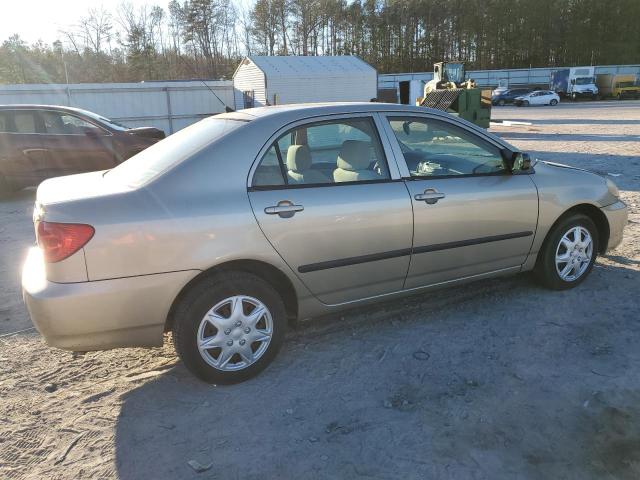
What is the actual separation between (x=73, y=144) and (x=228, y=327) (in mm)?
7540

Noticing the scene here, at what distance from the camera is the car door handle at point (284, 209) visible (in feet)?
10.4

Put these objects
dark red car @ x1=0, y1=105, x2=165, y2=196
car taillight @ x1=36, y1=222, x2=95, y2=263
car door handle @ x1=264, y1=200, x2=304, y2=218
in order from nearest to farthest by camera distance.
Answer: car taillight @ x1=36, y1=222, x2=95, y2=263, car door handle @ x1=264, y1=200, x2=304, y2=218, dark red car @ x1=0, y1=105, x2=165, y2=196

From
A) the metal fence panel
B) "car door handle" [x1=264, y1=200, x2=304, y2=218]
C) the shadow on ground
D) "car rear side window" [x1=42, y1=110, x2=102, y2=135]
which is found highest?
the metal fence panel

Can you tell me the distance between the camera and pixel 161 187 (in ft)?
9.87

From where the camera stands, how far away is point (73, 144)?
30.5 feet

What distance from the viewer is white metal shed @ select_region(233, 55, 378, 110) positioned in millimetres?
23391

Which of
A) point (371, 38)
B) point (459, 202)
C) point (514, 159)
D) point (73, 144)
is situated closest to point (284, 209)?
point (459, 202)

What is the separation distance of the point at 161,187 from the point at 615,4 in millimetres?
81176

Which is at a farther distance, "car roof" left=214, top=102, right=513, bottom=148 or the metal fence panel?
the metal fence panel

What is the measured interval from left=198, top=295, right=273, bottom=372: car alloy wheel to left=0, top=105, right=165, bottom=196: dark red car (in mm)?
7267

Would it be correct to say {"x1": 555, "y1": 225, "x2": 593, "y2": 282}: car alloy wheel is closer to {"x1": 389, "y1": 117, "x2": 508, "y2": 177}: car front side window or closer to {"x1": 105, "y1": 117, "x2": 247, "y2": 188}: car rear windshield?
{"x1": 389, "y1": 117, "x2": 508, "y2": 177}: car front side window

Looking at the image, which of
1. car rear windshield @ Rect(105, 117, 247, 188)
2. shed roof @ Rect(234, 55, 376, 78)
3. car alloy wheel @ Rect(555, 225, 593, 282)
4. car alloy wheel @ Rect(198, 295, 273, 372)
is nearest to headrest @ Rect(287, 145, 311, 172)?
car rear windshield @ Rect(105, 117, 247, 188)

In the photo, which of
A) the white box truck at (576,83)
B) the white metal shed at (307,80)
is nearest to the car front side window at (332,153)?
the white metal shed at (307,80)

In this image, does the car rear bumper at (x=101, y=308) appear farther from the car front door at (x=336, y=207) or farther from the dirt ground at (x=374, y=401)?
the car front door at (x=336, y=207)
